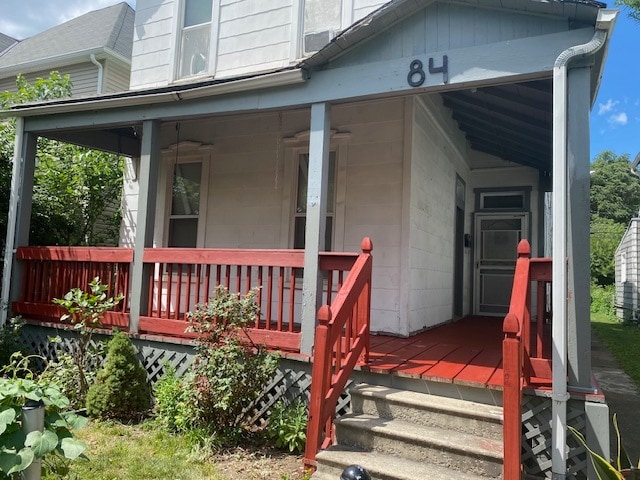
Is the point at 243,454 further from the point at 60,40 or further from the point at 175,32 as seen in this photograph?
the point at 60,40

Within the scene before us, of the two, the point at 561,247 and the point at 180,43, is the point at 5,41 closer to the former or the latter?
the point at 180,43

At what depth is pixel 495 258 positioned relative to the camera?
888cm

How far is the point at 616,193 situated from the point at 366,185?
3905 centimetres

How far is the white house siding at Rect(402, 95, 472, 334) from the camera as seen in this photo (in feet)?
18.5

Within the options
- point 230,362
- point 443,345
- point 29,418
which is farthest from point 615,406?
point 29,418

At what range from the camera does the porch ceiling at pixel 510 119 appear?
5.23 metres

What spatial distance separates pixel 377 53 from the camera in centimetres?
416

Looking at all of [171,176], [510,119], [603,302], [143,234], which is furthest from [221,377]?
[603,302]

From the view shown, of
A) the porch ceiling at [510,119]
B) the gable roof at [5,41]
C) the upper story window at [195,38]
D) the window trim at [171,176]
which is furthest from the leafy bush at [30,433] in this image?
the gable roof at [5,41]

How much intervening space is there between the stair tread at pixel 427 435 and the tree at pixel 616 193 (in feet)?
126

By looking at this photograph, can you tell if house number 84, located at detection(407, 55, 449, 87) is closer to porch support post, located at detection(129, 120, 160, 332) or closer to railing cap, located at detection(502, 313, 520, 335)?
railing cap, located at detection(502, 313, 520, 335)

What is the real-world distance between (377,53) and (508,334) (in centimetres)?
271

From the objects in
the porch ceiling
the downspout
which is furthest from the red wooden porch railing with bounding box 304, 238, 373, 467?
the downspout

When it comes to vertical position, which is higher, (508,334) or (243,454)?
(508,334)
